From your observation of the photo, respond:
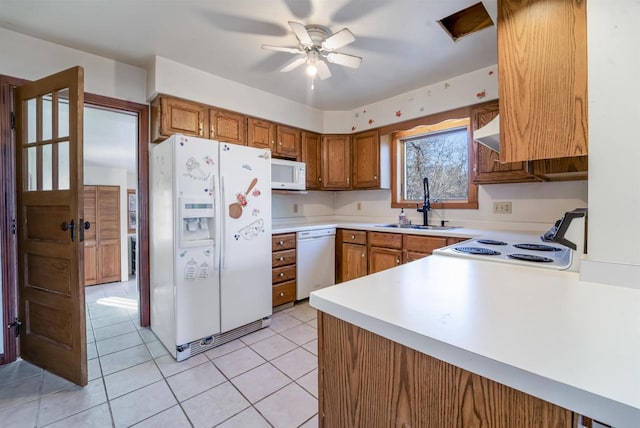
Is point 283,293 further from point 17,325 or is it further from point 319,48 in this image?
point 319,48

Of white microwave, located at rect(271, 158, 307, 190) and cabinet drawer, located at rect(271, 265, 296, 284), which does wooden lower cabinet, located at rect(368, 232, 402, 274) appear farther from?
white microwave, located at rect(271, 158, 307, 190)

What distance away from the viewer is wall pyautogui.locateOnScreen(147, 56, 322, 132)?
243 cm

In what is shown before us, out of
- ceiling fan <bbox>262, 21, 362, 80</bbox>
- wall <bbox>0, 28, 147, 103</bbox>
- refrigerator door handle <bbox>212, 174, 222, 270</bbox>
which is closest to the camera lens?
ceiling fan <bbox>262, 21, 362, 80</bbox>

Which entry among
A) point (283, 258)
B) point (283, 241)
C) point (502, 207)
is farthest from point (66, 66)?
point (502, 207)

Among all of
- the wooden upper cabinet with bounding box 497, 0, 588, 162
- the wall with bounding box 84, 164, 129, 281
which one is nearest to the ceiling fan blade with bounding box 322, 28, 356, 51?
the wooden upper cabinet with bounding box 497, 0, 588, 162

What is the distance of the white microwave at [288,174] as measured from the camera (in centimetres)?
311

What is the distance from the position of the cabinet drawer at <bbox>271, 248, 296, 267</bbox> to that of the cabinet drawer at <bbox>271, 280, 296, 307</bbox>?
0.22 metres

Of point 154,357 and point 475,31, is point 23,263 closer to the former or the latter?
point 154,357

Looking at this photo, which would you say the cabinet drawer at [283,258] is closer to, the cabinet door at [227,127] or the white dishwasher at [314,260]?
the white dishwasher at [314,260]

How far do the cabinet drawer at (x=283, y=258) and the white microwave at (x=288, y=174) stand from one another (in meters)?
0.72

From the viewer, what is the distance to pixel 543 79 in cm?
100

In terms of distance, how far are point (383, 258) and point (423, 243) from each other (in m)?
0.49

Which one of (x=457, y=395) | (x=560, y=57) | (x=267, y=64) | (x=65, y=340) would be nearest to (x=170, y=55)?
(x=267, y=64)

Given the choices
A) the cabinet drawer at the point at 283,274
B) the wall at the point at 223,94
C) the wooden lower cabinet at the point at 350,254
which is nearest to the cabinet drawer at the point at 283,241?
the cabinet drawer at the point at 283,274
